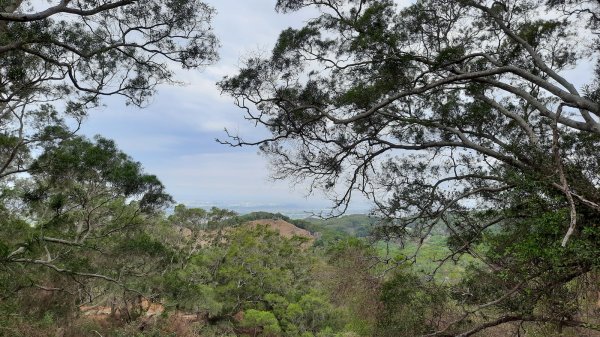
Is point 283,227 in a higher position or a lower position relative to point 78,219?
higher

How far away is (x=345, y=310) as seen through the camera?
13648 millimetres

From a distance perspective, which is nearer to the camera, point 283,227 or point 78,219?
point 78,219

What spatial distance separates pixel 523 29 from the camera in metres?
5.25

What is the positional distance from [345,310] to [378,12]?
10939mm

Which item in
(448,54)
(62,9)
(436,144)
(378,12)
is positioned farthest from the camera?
(436,144)

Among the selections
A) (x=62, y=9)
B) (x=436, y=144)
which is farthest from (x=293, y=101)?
(x=62, y=9)

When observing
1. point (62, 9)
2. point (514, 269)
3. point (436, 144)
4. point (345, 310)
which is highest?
point (62, 9)

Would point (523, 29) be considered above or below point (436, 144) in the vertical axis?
above

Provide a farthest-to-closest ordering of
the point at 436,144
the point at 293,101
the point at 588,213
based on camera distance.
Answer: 1. the point at 293,101
2. the point at 436,144
3. the point at 588,213

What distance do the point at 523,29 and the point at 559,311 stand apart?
11.5 feet

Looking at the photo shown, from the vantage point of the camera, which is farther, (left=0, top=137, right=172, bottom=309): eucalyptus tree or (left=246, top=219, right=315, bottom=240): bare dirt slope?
(left=246, top=219, right=315, bottom=240): bare dirt slope

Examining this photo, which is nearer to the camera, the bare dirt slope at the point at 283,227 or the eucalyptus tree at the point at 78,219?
the eucalyptus tree at the point at 78,219

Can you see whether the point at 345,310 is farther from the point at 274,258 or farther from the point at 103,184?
the point at 103,184

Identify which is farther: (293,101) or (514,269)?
(293,101)
